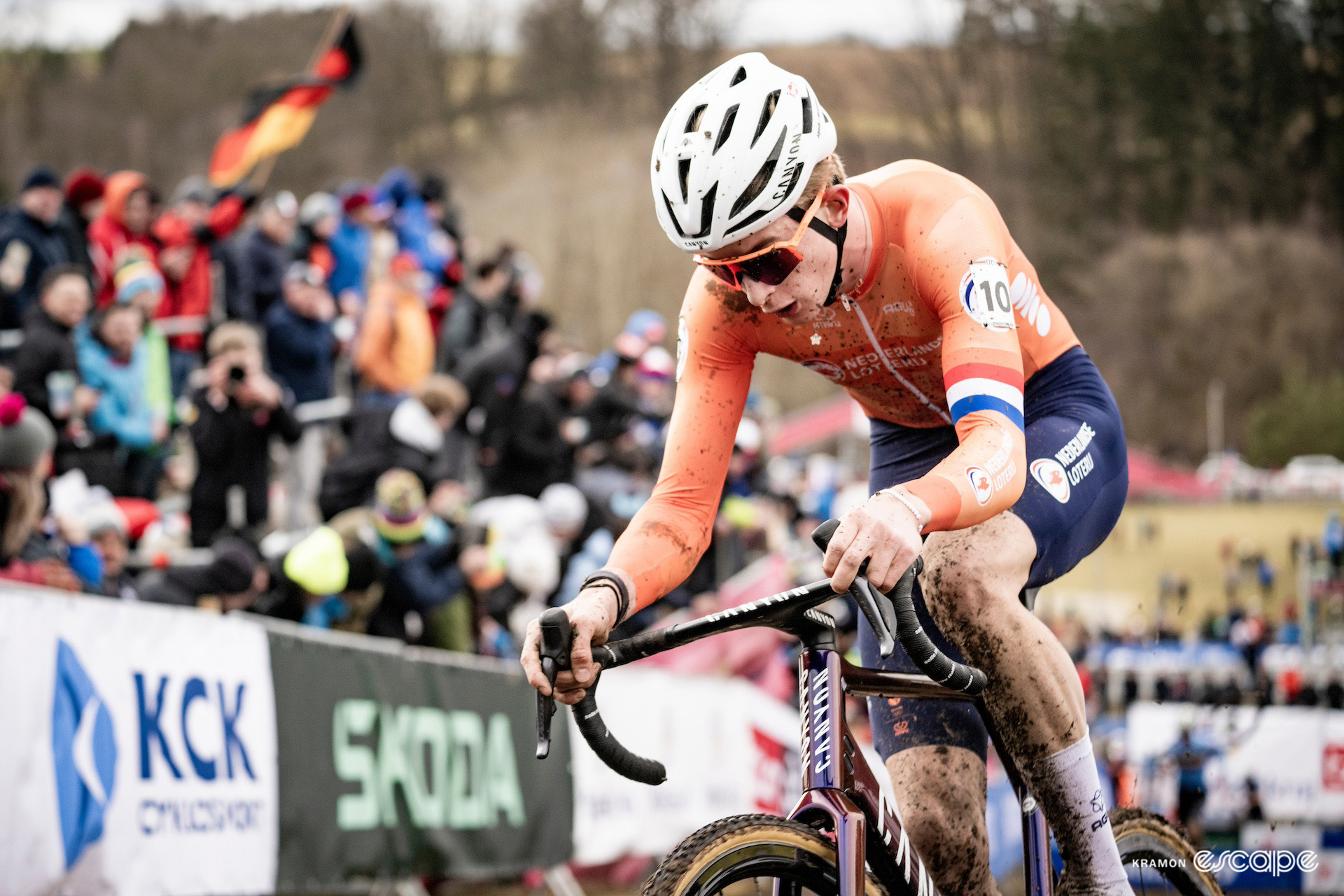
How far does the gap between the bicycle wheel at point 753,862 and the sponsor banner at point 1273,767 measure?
12.9m

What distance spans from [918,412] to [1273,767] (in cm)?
1327

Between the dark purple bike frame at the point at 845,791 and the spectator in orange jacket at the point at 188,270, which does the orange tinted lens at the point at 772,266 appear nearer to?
the dark purple bike frame at the point at 845,791

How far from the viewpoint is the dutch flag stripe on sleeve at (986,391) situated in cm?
309

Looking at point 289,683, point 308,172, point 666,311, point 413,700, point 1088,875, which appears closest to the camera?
point 1088,875

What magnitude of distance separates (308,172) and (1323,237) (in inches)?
1407

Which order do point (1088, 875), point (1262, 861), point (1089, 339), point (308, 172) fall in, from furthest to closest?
point (1089, 339)
point (308, 172)
point (1262, 861)
point (1088, 875)

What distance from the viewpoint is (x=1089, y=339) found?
49.8 m

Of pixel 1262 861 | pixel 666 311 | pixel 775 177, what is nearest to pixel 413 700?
pixel 1262 861

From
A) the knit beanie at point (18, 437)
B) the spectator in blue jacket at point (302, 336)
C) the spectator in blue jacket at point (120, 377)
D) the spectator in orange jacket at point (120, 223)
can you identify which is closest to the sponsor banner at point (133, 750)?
the knit beanie at point (18, 437)

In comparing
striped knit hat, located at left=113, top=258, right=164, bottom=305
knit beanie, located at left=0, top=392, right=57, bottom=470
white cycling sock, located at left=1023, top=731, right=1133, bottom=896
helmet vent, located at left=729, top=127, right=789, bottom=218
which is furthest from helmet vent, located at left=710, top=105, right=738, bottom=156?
striped knit hat, located at left=113, top=258, right=164, bottom=305

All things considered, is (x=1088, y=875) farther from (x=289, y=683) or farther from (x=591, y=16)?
(x=591, y=16)

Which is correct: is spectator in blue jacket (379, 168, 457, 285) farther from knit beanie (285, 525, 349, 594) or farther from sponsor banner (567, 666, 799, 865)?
knit beanie (285, 525, 349, 594)

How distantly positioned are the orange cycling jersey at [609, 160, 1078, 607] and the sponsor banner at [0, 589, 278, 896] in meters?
2.70

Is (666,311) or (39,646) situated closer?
(39,646)
